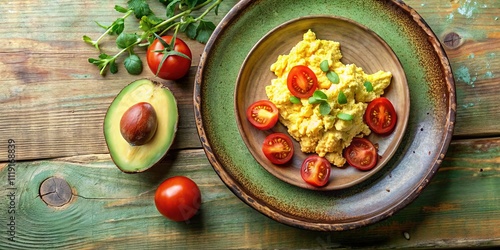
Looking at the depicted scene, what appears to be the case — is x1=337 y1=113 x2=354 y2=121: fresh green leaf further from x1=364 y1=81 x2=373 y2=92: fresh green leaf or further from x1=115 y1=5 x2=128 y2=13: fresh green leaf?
x1=115 y1=5 x2=128 y2=13: fresh green leaf

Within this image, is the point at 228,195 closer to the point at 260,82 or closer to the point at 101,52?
the point at 260,82

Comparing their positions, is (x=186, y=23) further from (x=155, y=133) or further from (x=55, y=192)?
(x=55, y=192)

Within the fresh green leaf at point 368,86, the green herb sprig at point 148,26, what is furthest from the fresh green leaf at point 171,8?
the fresh green leaf at point 368,86

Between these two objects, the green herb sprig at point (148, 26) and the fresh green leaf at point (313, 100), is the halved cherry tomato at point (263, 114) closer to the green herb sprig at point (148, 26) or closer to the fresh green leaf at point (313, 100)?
the fresh green leaf at point (313, 100)

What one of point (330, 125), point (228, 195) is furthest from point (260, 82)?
point (228, 195)

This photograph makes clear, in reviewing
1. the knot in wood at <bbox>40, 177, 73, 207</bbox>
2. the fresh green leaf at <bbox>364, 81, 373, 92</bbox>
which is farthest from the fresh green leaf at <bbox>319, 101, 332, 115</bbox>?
the knot in wood at <bbox>40, 177, 73, 207</bbox>
